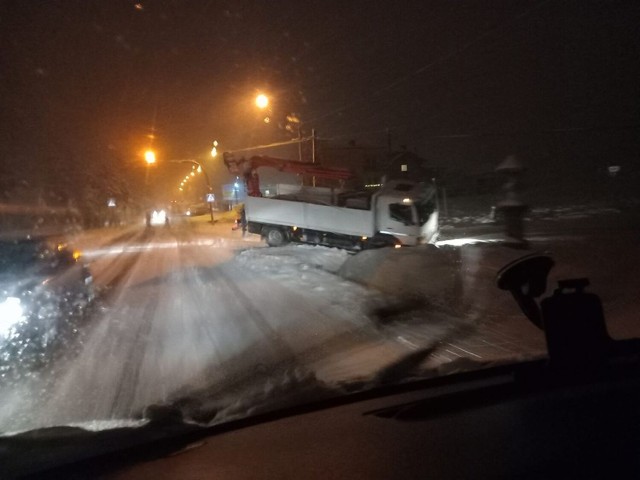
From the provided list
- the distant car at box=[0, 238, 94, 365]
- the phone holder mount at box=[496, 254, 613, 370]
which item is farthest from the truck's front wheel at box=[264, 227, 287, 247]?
the phone holder mount at box=[496, 254, 613, 370]

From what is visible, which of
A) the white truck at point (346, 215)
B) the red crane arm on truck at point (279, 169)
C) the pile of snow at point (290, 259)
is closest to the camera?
the pile of snow at point (290, 259)

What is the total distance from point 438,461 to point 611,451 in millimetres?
763

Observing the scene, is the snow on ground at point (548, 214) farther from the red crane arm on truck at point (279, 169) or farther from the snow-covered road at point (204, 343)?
the snow-covered road at point (204, 343)

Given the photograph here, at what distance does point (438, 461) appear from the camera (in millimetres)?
2965

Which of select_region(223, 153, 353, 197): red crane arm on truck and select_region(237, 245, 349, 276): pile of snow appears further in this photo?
select_region(223, 153, 353, 197): red crane arm on truck

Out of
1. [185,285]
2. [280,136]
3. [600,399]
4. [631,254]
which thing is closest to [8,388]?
[600,399]

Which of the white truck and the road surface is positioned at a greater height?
the white truck

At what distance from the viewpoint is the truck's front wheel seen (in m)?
26.8

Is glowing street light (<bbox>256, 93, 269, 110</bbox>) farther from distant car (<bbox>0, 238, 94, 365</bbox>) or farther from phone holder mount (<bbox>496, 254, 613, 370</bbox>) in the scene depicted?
phone holder mount (<bbox>496, 254, 613, 370</bbox>)

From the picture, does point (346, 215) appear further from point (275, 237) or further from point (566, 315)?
point (566, 315)

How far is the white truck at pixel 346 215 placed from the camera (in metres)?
25.1

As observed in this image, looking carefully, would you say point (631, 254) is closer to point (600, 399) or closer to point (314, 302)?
point (314, 302)

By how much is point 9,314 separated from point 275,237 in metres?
17.7

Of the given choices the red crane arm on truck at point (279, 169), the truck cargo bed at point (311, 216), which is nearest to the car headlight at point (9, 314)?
the truck cargo bed at point (311, 216)
